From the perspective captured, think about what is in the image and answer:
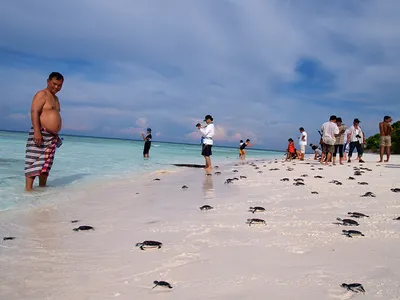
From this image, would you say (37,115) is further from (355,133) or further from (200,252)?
(355,133)

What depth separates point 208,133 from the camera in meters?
13.7

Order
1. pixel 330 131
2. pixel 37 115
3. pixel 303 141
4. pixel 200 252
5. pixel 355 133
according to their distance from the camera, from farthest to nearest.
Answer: pixel 303 141 → pixel 355 133 → pixel 330 131 → pixel 37 115 → pixel 200 252

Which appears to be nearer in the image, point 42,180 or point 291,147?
point 42,180

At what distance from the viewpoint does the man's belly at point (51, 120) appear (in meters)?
7.59

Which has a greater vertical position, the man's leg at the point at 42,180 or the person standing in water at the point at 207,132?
the person standing in water at the point at 207,132

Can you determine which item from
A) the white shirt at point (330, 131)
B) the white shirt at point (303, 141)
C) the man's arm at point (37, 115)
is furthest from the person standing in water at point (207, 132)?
the white shirt at point (303, 141)

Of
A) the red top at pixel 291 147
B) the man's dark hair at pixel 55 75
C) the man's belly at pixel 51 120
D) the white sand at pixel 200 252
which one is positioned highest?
the man's dark hair at pixel 55 75

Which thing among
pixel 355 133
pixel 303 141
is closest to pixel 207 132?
pixel 355 133

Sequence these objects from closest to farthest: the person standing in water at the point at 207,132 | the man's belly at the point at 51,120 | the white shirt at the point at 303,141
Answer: the man's belly at the point at 51,120, the person standing in water at the point at 207,132, the white shirt at the point at 303,141

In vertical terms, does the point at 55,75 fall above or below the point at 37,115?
above

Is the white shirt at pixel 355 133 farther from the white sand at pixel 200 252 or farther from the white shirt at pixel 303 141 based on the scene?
the white sand at pixel 200 252

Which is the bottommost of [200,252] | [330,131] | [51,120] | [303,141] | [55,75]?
[200,252]

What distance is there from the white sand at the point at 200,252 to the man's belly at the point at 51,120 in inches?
91.0

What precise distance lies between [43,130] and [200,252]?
5.84 meters
